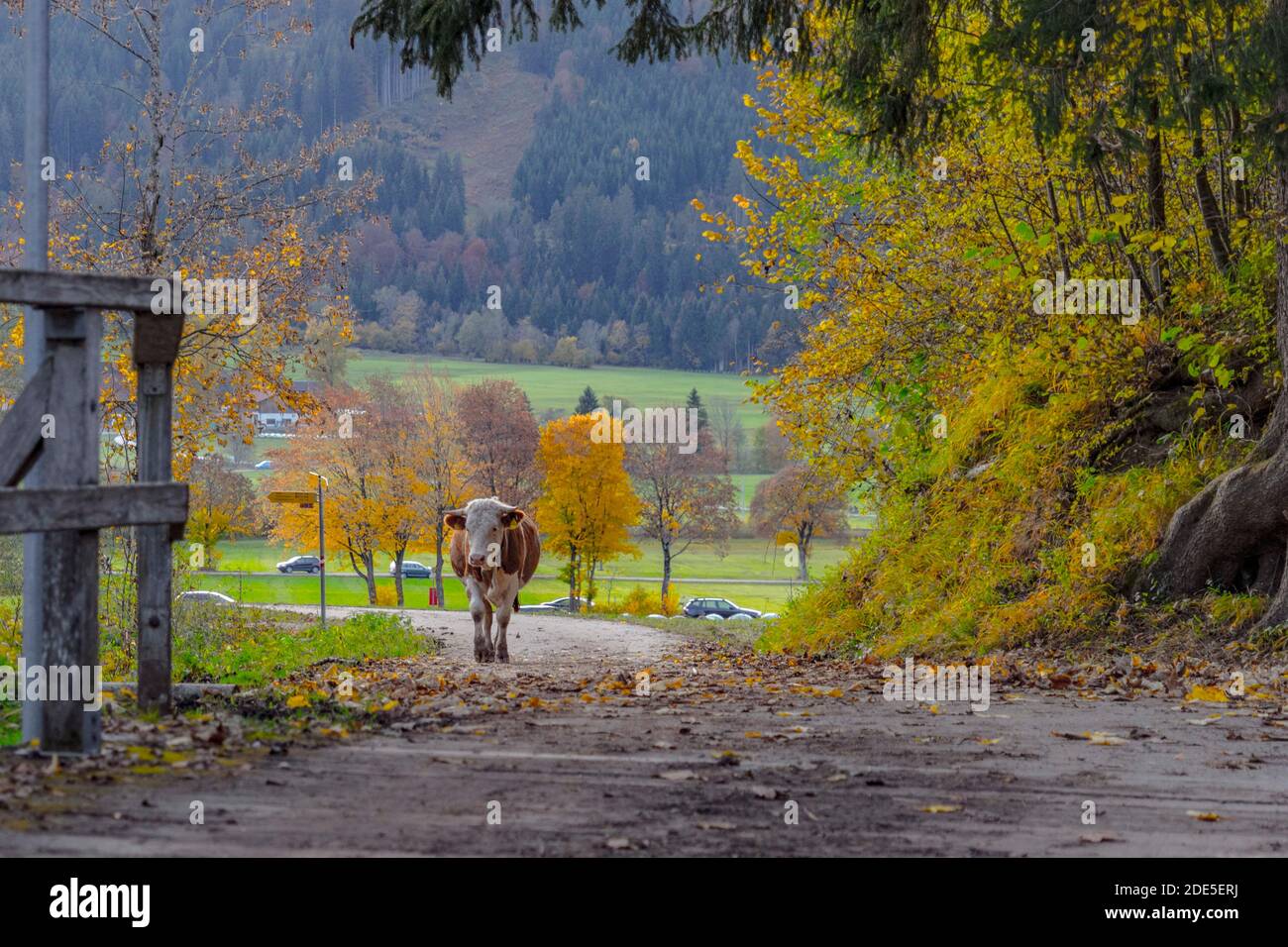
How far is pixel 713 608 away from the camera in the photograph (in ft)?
242

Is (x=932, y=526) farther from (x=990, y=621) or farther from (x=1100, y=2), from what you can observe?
(x=1100, y=2)

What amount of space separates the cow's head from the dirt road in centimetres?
935

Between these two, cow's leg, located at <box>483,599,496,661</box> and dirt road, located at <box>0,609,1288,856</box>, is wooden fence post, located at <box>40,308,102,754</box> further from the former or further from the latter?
cow's leg, located at <box>483,599,496,661</box>

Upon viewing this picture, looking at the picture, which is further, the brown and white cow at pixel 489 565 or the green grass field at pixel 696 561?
the green grass field at pixel 696 561

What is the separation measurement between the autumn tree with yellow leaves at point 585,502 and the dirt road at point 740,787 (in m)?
57.7

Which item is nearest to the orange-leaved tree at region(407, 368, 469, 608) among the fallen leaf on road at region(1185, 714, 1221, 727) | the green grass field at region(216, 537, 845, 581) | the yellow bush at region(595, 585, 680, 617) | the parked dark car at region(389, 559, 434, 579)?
the yellow bush at region(595, 585, 680, 617)

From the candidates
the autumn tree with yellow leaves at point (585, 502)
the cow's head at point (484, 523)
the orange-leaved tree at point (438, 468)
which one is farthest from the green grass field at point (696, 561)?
the cow's head at point (484, 523)

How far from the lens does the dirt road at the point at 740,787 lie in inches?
206

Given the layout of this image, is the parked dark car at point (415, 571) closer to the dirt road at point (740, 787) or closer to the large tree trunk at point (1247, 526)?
Result: the large tree trunk at point (1247, 526)

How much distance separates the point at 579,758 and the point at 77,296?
3.29 m

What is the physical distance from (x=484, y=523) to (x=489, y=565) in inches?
40.6

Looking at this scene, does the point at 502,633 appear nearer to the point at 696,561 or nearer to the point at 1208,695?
the point at 1208,695

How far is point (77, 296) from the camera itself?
241 inches
